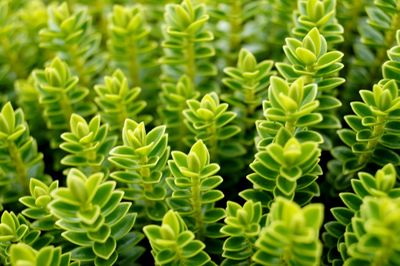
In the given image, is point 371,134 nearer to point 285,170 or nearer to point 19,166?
point 285,170

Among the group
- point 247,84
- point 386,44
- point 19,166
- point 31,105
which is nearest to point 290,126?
point 247,84

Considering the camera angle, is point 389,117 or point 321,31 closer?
point 389,117

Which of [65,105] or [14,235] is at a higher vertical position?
[65,105]

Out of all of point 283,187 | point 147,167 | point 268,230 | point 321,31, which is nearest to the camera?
point 268,230

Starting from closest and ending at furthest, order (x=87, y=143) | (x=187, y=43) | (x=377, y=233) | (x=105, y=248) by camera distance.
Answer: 1. (x=377, y=233)
2. (x=105, y=248)
3. (x=87, y=143)
4. (x=187, y=43)

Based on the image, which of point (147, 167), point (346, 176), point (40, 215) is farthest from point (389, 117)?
point (40, 215)

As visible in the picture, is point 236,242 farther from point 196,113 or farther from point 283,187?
point 196,113

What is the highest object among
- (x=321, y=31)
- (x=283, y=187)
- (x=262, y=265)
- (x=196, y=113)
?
(x=321, y=31)

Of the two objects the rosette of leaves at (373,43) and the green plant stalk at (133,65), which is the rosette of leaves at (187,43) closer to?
the green plant stalk at (133,65)
